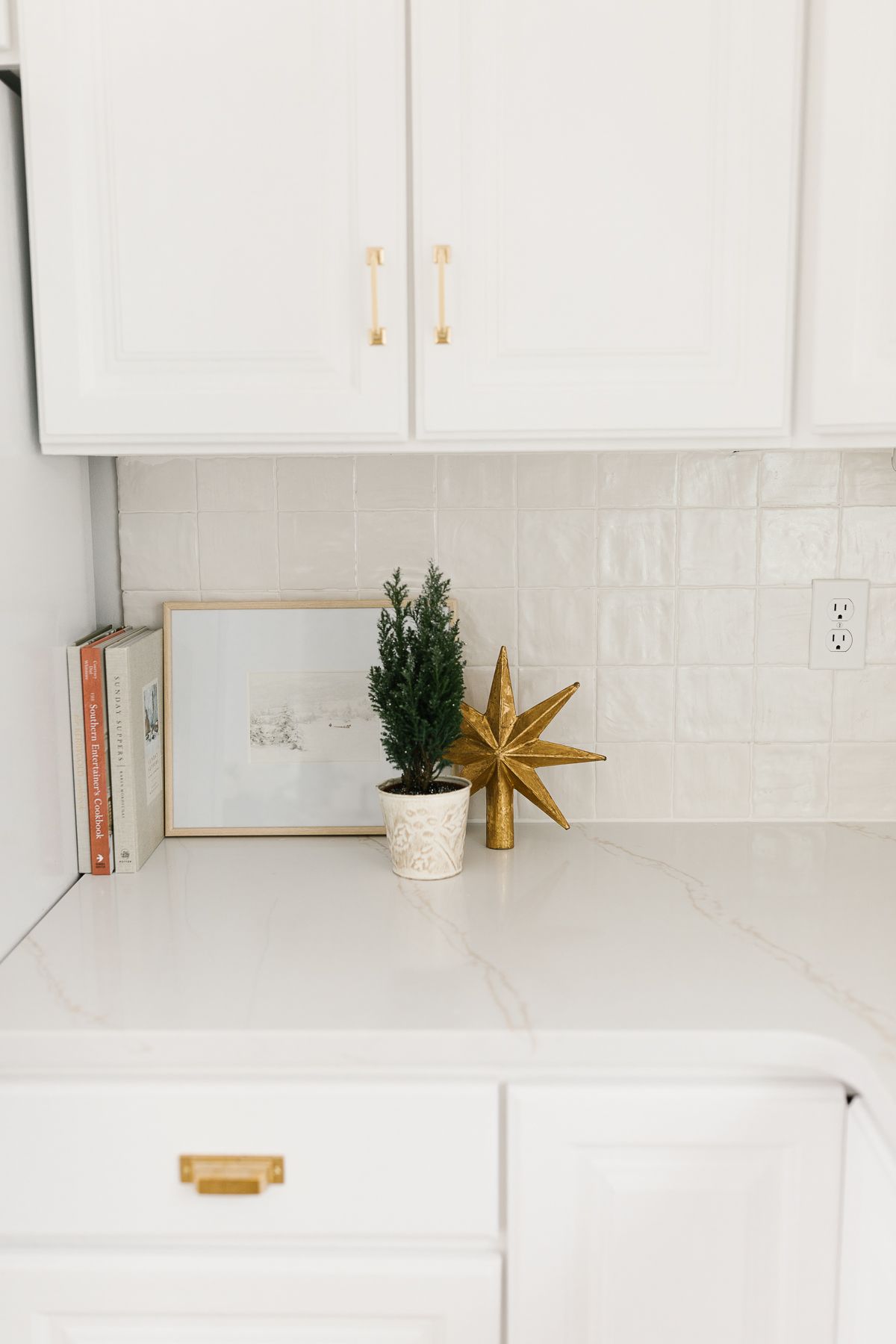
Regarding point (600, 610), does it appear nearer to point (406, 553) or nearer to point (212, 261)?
point (406, 553)

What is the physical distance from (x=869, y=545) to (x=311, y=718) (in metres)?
0.80

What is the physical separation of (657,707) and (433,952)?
1.88ft

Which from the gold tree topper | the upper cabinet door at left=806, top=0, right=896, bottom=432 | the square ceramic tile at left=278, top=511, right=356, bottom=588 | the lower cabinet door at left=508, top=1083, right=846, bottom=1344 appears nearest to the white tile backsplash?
the square ceramic tile at left=278, top=511, right=356, bottom=588

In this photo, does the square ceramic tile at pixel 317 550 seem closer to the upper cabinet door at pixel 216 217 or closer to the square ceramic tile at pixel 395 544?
the square ceramic tile at pixel 395 544

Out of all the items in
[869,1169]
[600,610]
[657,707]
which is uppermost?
[600,610]

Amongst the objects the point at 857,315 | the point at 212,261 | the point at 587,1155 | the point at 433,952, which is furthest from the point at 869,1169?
the point at 212,261

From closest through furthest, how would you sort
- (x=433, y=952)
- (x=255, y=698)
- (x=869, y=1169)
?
(x=869, y=1169), (x=433, y=952), (x=255, y=698)

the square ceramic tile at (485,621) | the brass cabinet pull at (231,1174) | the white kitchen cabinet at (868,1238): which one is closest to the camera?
the white kitchen cabinet at (868,1238)

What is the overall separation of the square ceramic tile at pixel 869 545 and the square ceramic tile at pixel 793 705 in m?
0.15

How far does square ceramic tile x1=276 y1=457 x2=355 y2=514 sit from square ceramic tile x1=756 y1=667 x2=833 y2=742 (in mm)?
631

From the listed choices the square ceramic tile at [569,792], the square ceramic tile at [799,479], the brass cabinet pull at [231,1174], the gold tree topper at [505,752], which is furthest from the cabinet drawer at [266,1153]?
the square ceramic tile at [799,479]

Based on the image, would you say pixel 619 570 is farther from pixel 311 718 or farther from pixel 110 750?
pixel 110 750

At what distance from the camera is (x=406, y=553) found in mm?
1472

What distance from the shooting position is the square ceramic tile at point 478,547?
4.82ft
